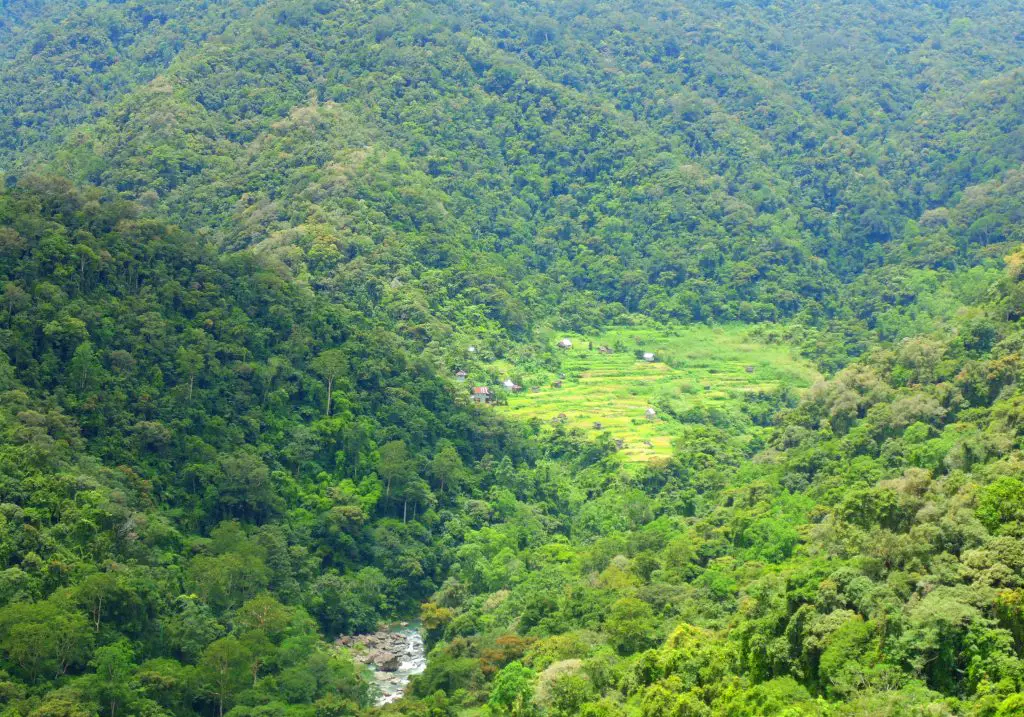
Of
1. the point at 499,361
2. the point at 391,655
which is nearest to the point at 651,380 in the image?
the point at 499,361

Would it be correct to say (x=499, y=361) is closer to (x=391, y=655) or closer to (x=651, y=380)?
(x=651, y=380)

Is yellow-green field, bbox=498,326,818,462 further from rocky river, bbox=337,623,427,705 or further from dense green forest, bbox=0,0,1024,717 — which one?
rocky river, bbox=337,623,427,705

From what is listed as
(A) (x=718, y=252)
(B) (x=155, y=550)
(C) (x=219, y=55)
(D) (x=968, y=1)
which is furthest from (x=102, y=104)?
(D) (x=968, y=1)

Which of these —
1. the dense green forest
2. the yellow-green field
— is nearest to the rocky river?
the dense green forest

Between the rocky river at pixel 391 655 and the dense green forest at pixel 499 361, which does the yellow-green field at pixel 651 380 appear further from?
the rocky river at pixel 391 655

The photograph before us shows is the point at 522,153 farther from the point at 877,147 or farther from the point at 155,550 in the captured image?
the point at 155,550
